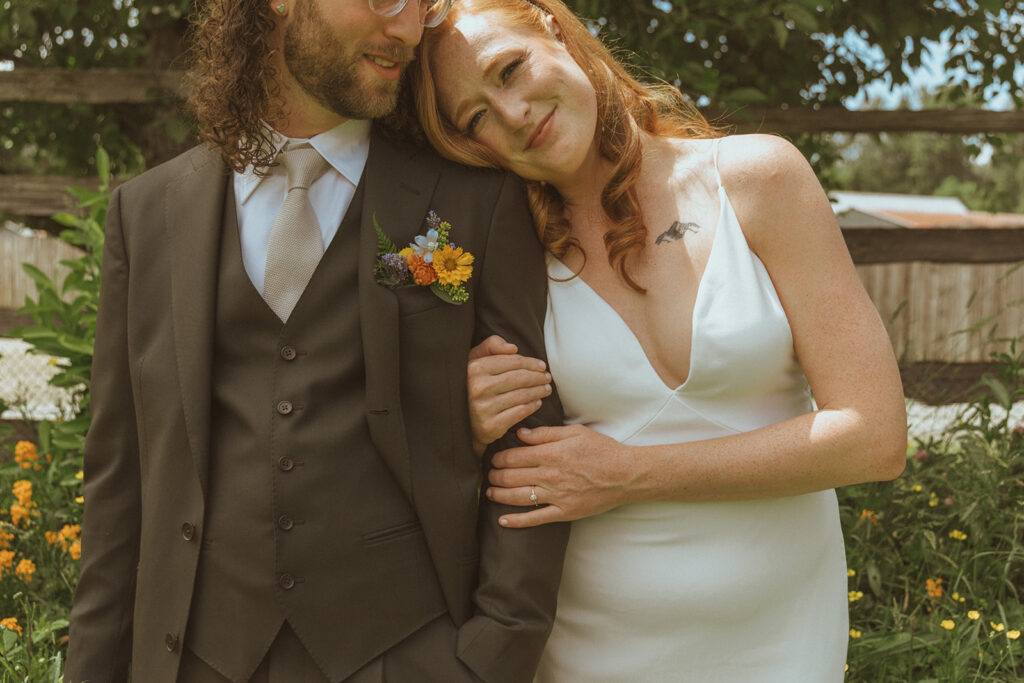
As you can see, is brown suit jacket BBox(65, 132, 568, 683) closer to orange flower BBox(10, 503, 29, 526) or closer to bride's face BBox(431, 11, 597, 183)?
bride's face BBox(431, 11, 597, 183)

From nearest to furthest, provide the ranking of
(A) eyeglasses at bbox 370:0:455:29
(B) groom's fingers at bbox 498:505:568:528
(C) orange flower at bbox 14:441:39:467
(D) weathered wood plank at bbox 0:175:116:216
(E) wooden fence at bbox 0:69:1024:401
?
(B) groom's fingers at bbox 498:505:568:528, (A) eyeglasses at bbox 370:0:455:29, (C) orange flower at bbox 14:441:39:467, (E) wooden fence at bbox 0:69:1024:401, (D) weathered wood plank at bbox 0:175:116:216

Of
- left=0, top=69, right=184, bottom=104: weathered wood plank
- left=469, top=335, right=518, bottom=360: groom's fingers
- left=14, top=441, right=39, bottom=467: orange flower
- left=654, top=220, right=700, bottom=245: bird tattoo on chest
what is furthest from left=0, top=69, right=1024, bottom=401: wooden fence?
left=469, top=335, right=518, bottom=360: groom's fingers

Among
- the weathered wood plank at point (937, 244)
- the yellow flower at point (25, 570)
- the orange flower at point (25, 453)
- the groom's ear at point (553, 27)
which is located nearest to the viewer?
the groom's ear at point (553, 27)

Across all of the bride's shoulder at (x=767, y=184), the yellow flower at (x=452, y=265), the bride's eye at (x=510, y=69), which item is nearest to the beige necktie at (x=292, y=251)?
the yellow flower at (x=452, y=265)

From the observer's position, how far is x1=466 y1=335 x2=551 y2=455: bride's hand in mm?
1723

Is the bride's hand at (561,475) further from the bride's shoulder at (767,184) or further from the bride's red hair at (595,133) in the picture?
the bride's shoulder at (767,184)

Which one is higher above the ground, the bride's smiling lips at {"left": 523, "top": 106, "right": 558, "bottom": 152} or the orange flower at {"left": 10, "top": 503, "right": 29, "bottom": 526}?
the bride's smiling lips at {"left": 523, "top": 106, "right": 558, "bottom": 152}

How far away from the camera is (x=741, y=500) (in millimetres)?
1848

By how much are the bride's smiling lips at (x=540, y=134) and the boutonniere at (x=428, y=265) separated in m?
0.31

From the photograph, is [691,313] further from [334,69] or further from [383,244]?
[334,69]

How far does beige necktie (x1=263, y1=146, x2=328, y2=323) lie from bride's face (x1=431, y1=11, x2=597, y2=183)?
383 mm

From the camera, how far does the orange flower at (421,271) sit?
64.9 inches

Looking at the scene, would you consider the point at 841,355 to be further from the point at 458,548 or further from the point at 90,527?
the point at 90,527

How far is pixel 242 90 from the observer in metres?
1.83
